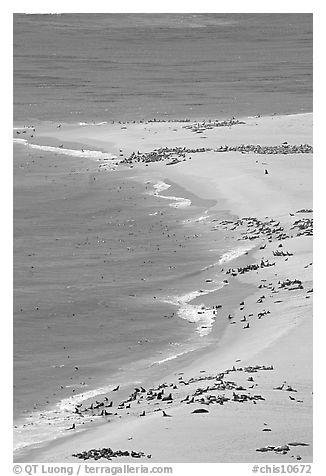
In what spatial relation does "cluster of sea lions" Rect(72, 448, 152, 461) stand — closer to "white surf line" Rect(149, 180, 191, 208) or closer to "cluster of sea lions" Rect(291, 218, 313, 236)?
"cluster of sea lions" Rect(291, 218, 313, 236)

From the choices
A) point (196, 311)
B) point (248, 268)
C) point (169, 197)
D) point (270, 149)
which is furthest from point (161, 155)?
point (196, 311)

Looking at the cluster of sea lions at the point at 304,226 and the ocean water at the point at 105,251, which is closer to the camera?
the ocean water at the point at 105,251

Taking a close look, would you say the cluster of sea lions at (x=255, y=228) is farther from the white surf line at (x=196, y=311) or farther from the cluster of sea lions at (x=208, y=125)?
the cluster of sea lions at (x=208, y=125)

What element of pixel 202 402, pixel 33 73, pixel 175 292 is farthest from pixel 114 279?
pixel 33 73

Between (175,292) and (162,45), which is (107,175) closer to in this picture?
(175,292)

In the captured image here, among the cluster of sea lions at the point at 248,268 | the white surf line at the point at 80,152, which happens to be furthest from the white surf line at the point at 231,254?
the white surf line at the point at 80,152
